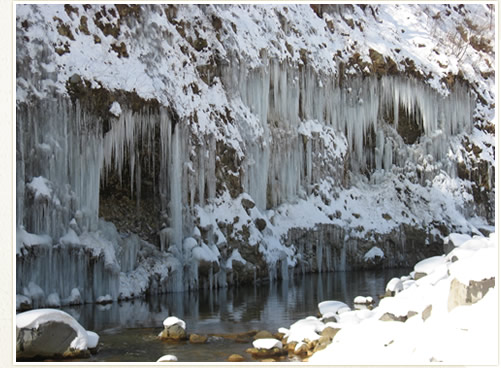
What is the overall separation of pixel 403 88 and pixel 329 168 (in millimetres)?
5403

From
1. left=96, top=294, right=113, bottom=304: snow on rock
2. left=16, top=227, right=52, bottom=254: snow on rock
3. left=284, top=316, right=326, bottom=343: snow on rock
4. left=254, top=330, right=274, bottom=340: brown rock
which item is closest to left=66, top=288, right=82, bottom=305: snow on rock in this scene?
left=96, top=294, right=113, bottom=304: snow on rock

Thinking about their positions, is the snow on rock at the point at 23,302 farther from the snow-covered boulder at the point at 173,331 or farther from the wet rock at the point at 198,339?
the wet rock at the point at 198,339

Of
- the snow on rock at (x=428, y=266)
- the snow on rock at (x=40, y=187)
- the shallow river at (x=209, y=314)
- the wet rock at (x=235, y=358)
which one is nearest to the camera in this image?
the wet rock at (x=235, y=358)

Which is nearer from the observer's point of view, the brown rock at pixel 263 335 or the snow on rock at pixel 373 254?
the brown rock at pixel 263 335

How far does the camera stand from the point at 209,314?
46.7ft

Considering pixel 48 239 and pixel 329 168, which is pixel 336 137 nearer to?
pixel 329 168

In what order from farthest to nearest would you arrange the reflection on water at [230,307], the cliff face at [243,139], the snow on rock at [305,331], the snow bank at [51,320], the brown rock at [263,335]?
the cliff face at [243,139] → the reflection on water at [230,307] → the brown rock at [263,335] → the snow on rock at [305,331] → the snow bank at [51,320]

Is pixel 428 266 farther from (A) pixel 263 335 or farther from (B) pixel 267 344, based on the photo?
(B) pixel 267 344

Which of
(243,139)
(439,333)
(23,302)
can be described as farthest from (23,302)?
(243,139)

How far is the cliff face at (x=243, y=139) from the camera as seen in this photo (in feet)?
53.4

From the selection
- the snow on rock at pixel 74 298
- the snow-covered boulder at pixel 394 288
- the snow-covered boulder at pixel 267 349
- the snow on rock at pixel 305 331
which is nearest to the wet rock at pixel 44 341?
the snow-covered boulder at pixel 267 349

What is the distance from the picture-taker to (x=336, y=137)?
2841cm

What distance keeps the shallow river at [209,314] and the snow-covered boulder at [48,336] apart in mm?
379

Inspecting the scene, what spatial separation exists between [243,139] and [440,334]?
1609 cm
